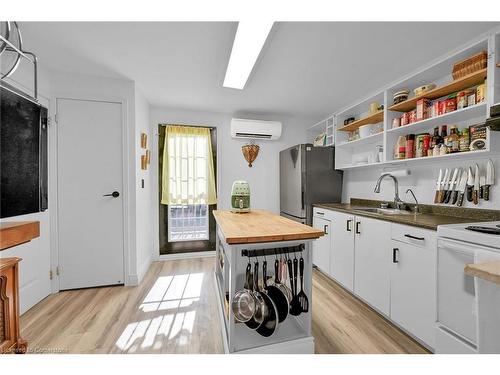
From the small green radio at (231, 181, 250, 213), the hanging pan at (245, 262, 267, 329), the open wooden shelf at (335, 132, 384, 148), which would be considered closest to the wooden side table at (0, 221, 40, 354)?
the hanging pan at (245, 262, 267, 329)

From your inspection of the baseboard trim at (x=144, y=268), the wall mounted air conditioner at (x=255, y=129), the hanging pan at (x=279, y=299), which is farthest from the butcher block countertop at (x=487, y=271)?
the wall mounted air conditioner at (x=255, y=129)

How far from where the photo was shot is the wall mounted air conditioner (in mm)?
3404

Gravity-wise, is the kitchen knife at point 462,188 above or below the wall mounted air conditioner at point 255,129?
below

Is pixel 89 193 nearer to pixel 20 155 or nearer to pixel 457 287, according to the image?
pixel 20 155

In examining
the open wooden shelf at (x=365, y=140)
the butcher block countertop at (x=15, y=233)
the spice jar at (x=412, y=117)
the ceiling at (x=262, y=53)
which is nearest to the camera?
the butcher block countertop at (x=15, y=233)

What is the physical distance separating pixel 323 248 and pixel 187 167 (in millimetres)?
2326

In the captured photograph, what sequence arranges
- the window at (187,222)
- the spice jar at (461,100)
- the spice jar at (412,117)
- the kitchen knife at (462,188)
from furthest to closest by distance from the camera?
the window at (187,222)
the spice jar at (412,117)
the kitchen knife at (462,188)
the spice jar at (461,100)

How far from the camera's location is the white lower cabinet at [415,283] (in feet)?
4.98

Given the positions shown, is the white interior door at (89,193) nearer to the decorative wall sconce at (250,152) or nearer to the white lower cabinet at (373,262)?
the decorative wall sconce at (250,152)

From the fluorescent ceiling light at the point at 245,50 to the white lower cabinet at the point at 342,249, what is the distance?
1844 mm

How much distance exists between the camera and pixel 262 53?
6.36 feet

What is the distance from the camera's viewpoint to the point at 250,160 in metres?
3.68

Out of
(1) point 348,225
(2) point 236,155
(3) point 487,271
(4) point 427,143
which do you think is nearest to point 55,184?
(2) point 236,155
